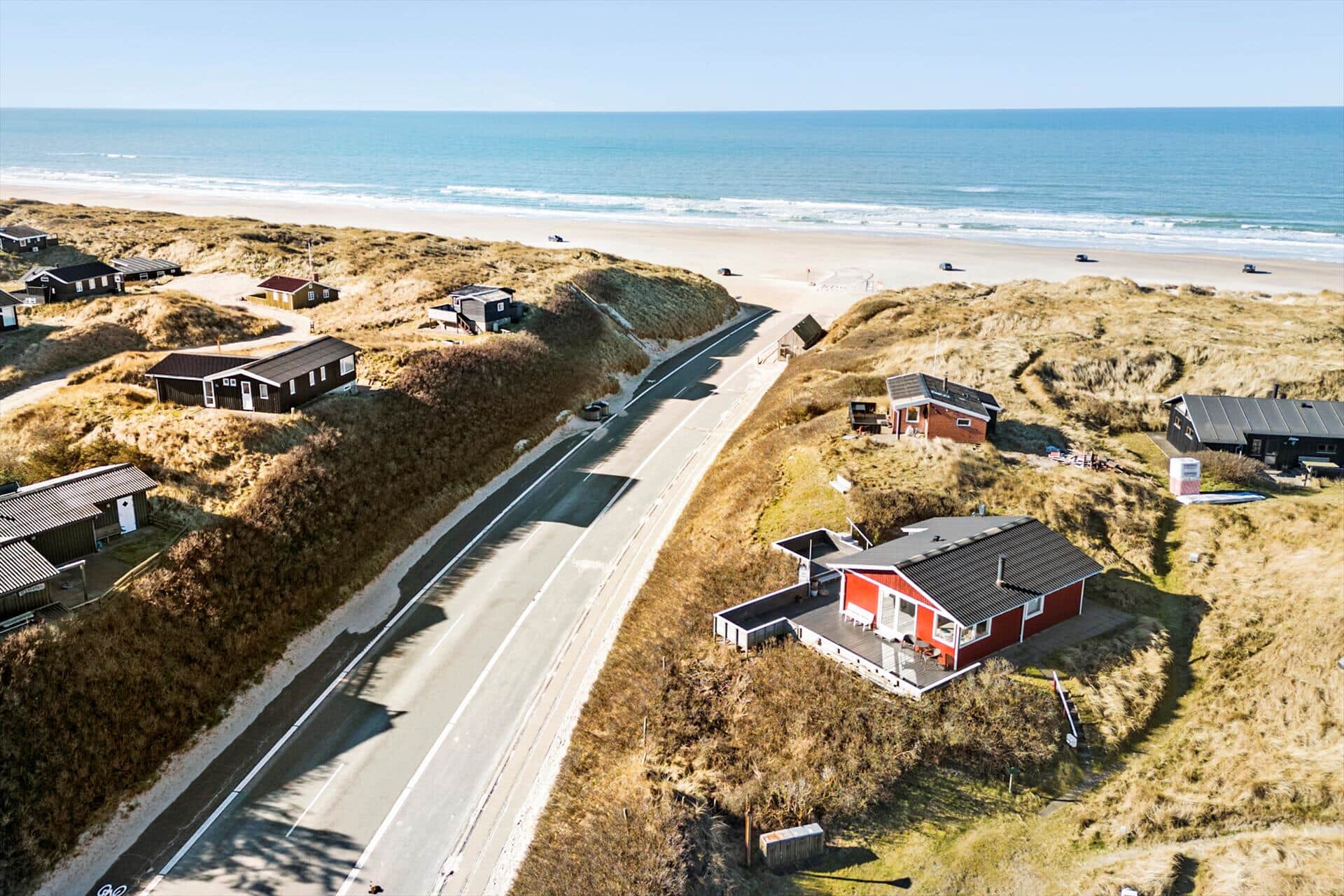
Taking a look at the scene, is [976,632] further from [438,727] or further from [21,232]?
[21,232]

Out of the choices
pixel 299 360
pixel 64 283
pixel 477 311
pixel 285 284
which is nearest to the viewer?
pixel 299 360

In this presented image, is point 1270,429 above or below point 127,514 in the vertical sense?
above

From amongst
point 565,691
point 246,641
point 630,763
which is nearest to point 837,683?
point 630,763

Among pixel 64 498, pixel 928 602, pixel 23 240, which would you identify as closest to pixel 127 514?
pixel 64 498

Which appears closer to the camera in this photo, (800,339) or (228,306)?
(228,306)

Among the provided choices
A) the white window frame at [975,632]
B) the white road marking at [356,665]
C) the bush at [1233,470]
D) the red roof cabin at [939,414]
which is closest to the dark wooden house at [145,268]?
the white road marking at [356,665]

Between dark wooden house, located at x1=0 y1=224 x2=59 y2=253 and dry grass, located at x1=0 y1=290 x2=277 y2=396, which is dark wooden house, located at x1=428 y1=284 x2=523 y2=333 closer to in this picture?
dry grass, located at x1=0 y1=290 x2=277 y2=396
